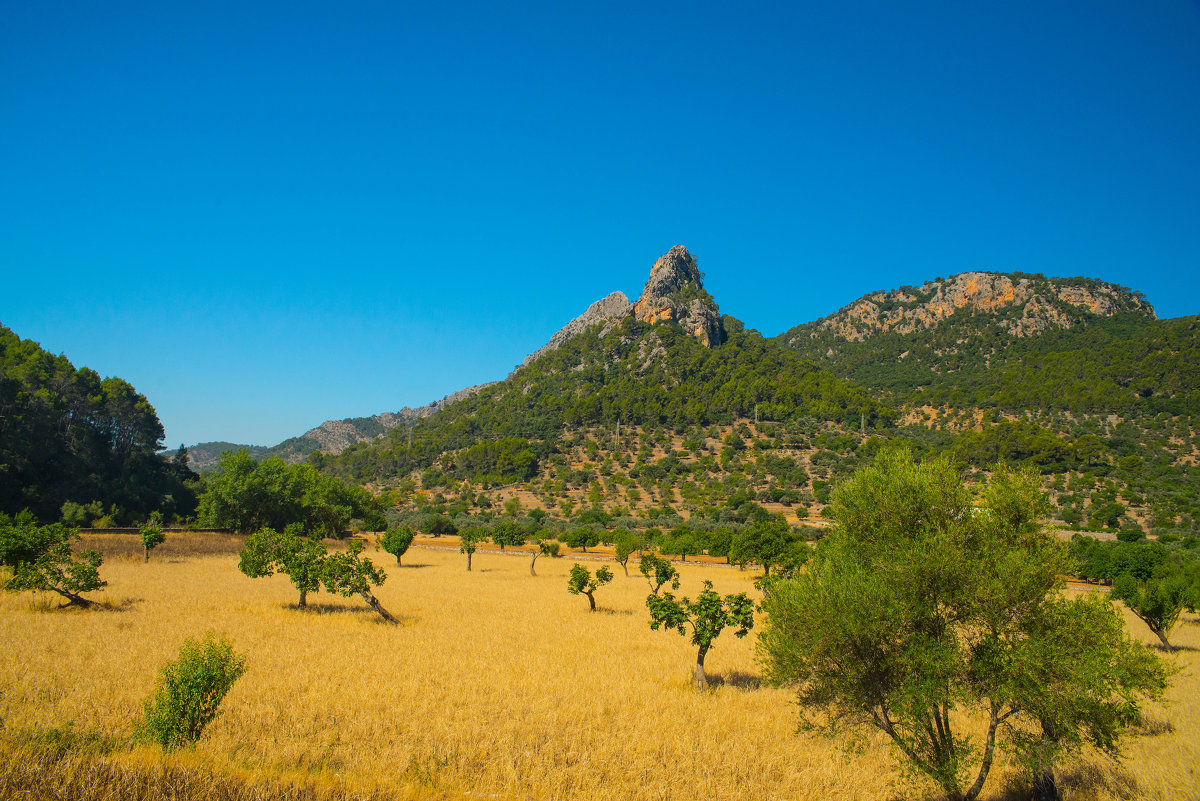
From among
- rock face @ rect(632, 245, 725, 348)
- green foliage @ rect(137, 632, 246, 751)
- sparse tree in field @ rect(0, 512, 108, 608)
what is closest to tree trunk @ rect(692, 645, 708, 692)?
green foliage @ rect(137, 632, 246, 751)

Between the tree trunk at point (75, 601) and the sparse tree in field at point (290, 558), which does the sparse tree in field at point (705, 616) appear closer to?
the sparse tree in field at point (290, 558)

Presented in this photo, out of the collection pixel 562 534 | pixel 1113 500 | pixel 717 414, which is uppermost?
pixel 717 414

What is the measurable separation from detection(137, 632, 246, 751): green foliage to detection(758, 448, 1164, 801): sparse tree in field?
11584 mm

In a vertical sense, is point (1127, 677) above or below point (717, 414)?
below

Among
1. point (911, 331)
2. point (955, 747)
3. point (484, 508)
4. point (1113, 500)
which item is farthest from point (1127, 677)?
point (911, 331)

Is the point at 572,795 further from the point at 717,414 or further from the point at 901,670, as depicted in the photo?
the point at 717,414

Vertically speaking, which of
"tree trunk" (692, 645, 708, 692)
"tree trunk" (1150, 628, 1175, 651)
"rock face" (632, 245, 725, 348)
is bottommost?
"tree trunk" (1150, 628, 1175, 651)

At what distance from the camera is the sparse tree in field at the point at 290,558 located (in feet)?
88.0

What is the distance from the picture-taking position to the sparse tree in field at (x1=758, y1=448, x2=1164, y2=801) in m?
9.45

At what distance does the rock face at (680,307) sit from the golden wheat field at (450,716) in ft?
505

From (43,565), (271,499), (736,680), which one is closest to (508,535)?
(271,499)

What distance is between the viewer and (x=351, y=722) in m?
12.9

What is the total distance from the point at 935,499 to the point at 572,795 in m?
9.88

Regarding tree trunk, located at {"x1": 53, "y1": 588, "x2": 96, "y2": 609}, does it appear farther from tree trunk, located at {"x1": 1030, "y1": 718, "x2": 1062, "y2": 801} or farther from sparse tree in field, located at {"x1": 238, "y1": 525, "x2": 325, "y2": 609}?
tree trunk, located at {"x1": 1030, "y1": 718, "x2": 1062, "y2": 801}
